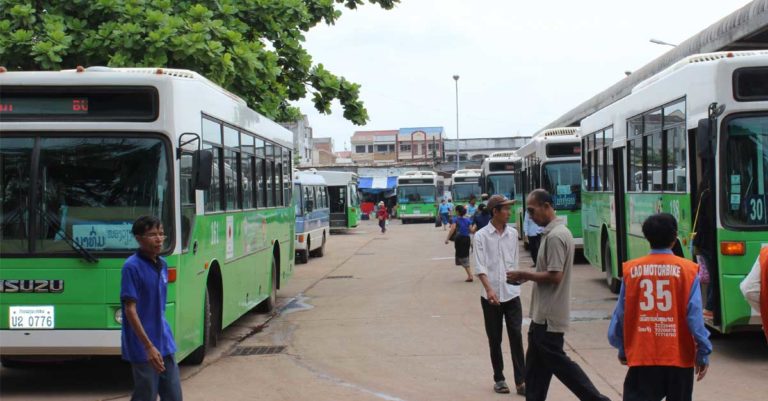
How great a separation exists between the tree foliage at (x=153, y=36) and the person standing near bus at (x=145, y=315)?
859 cm

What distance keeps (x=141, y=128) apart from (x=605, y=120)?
969 cm

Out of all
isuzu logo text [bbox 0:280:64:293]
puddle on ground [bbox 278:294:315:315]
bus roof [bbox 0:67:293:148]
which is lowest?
puddle on ground [bbox 278:294:315:315]

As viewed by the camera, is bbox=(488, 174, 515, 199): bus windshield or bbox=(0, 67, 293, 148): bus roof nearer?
bbox=(0, 67, 293, 148): bus roof

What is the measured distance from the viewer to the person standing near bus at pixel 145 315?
6.06 m

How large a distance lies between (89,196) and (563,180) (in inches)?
620

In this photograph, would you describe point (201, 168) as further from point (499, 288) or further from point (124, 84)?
point (499, 288)

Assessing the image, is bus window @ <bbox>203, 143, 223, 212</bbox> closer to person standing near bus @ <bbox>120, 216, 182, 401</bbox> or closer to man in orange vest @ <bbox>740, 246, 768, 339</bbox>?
person standing near bus @ <bbox>120, 216, 182, 401</bbox>

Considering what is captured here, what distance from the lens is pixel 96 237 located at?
8562 millimetres

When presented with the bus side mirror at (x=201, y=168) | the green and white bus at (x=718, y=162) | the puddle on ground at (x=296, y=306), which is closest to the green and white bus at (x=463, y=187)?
the puddle on ground at (x=296, y=306)

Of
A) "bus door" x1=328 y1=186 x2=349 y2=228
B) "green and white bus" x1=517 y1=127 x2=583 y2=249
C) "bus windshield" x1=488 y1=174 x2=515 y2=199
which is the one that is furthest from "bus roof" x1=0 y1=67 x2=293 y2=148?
"bus door" x1=328 y1=186 x2=349 y2=228

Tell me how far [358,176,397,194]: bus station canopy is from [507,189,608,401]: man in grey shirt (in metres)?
65.1

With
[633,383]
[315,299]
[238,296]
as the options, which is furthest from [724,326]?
[315,299]

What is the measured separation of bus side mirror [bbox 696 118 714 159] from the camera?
371 inches

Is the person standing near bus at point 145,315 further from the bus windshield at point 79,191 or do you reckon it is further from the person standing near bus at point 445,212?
the person standing near bus at point 445,212
